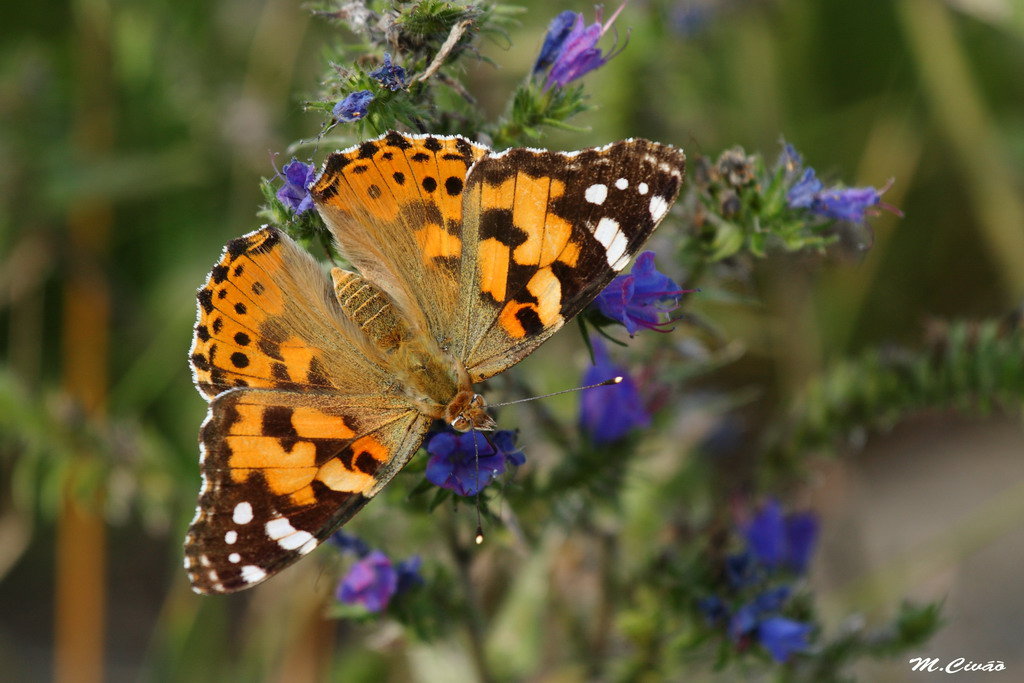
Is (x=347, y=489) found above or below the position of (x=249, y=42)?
below

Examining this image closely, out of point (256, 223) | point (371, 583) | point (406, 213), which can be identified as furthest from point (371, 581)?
point (256, 223)

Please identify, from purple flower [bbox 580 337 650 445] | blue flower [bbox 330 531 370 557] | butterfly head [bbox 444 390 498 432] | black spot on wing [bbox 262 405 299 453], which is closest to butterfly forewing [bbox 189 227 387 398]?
black spot on wing [bbox 262 405 299 453]

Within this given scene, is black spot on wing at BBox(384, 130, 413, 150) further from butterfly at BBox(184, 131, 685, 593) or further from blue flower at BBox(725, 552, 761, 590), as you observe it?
blue flower at BBox(725, 552, 761, 590)

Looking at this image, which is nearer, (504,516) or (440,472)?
(440,472)

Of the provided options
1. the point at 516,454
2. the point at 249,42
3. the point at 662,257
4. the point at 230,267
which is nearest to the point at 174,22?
the point at 249,42

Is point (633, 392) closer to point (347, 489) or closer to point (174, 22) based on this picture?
point (347, 489)

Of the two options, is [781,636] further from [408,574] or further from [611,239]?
[611,239]
